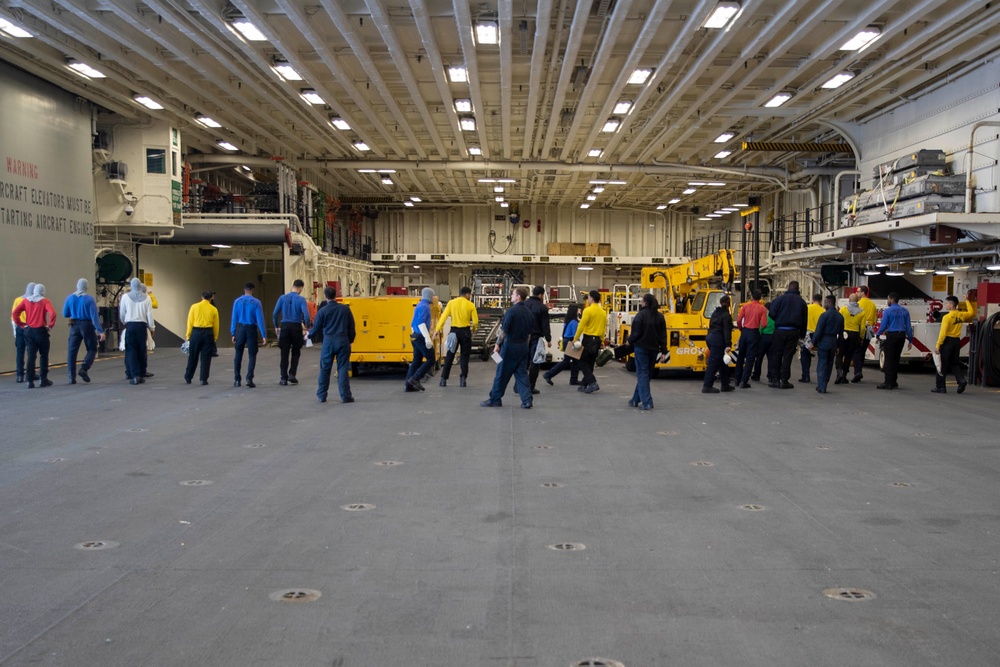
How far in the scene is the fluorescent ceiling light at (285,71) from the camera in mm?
15656

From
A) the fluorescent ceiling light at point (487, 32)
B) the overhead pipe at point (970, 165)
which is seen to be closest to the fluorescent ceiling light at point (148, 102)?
the fluorescent ceiling light at point (487, 32)

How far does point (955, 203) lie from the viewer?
15.5 metres

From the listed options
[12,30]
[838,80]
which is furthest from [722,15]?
[12,30]

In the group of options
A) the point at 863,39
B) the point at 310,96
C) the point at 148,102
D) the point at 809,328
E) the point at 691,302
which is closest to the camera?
the point at 863,39

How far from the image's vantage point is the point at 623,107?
63.4 feet

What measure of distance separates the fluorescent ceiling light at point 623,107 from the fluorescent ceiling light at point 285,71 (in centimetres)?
761

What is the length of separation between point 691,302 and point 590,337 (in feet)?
18.3

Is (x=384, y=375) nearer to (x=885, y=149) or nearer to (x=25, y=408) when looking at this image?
(x=25, y=408)

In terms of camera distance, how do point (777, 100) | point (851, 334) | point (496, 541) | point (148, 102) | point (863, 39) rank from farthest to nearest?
1. point (148, 102)
2. point (777, 100)
3. point (851, 334)
4. point (863, 39)
5. point (496, 541)

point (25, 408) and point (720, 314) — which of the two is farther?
point (720, 314)

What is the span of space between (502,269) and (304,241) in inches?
592

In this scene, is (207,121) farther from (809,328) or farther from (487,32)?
(809,328)

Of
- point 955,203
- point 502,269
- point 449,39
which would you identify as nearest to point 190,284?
point 502,269

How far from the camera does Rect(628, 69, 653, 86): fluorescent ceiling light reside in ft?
53.1
